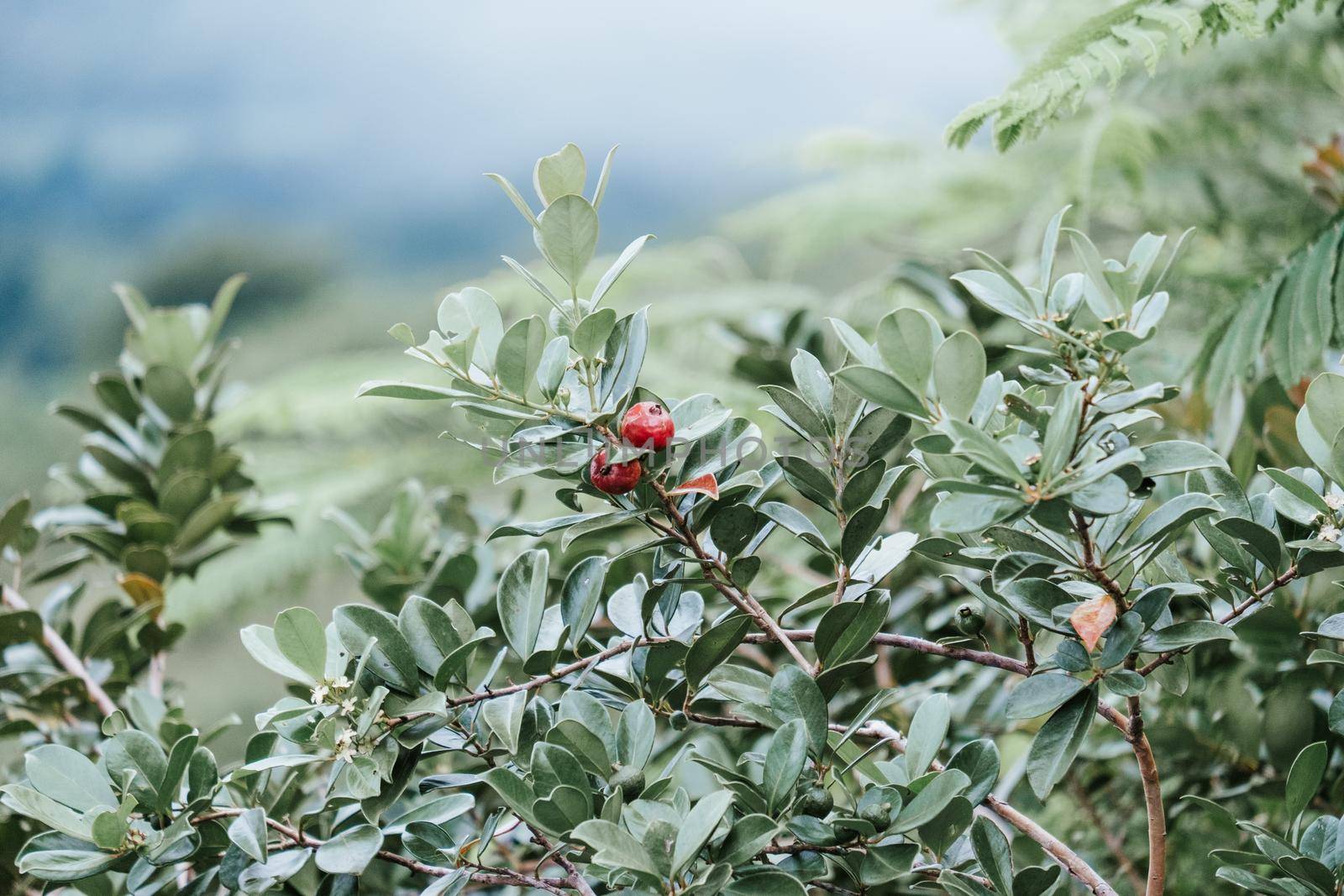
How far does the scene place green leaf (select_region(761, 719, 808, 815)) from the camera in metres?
0.34

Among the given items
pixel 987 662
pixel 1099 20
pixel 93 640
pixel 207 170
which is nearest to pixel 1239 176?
pixel 1099 20

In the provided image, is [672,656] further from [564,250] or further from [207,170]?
[207,170]

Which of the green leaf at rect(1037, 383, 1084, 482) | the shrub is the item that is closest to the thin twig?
the shrub

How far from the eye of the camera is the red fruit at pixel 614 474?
1.15ft

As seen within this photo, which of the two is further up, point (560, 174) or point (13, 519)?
point (560, 174)

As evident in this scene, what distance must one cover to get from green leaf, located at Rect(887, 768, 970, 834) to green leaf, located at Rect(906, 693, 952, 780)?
0.02 metres

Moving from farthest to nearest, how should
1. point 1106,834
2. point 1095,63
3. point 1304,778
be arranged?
point 1106,834 < point 1095,63 < point 1304,778

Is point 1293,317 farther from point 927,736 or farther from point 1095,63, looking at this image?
point 927,736

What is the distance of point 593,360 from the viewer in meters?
0.36

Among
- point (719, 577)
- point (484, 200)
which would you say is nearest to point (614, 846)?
point (719, 577)

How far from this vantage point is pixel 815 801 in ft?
1.20

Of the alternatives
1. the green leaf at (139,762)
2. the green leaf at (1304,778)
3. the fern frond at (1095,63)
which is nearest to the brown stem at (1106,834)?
the green leaf at (1304,778)

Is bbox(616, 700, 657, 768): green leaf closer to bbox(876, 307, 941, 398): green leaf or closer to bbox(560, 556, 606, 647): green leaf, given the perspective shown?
bbox(560, 556, 606, 647): green leaf

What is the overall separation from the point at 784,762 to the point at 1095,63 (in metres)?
0.40
